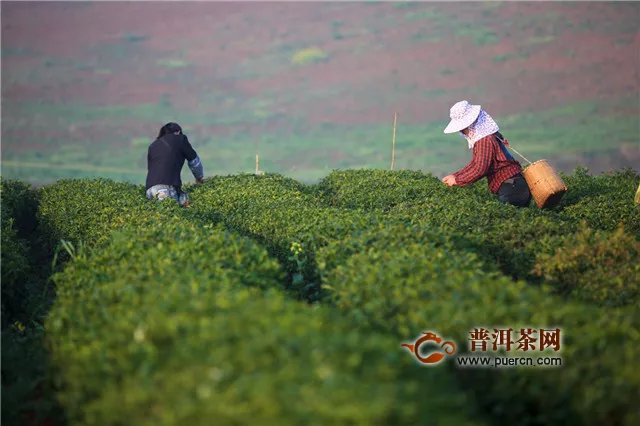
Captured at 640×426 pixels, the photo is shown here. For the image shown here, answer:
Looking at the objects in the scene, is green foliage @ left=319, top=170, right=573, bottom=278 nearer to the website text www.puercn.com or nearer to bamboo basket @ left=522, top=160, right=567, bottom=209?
bamboo basket @ left=522, top=160, right=567, bottom=209

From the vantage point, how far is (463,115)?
9688mm

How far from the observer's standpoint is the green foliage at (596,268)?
19.7 ft

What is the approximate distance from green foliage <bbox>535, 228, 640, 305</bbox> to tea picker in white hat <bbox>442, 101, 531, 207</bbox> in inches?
109

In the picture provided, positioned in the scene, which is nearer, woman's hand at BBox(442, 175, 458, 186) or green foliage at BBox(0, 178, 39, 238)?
woman's hand at BBox(442, 175, 458, 186)

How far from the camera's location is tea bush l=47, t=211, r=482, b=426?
10.5 ft

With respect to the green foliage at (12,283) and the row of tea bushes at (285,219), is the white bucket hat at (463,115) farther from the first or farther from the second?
the green foliage at (12,283)

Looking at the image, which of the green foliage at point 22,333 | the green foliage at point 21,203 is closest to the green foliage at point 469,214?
the green foliage at point 22,333

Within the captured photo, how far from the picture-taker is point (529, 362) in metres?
4.22

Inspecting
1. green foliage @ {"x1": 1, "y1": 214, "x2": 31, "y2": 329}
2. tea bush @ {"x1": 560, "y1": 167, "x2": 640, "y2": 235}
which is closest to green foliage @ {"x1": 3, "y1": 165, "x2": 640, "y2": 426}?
green foliage @ {"x1": 1, "y1": 214, "x2": 31, "y2": 329}

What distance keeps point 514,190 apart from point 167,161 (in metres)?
5.84

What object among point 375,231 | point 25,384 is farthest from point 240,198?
point 25,384

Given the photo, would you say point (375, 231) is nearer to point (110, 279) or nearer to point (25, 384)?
point (110, 279)

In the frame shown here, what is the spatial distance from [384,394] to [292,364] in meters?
0.50

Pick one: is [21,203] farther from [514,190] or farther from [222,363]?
[222,363]
